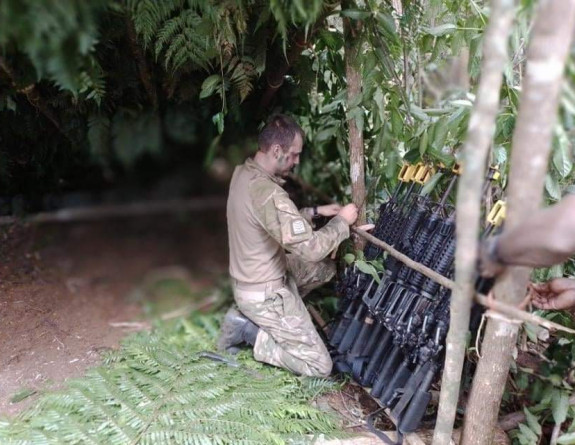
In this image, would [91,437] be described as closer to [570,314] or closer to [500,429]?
[500,429]

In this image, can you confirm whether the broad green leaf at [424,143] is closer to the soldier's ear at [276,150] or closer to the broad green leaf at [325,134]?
the broad green leaf at [325,134]

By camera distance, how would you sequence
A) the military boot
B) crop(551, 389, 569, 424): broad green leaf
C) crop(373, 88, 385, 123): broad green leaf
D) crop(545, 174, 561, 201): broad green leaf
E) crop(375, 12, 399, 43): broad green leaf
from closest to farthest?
crop(551, 389, 569, 424): broad green leaf → crop(545, 174, 561, 201): broad green leaf → crop(375, 12, 399, 43): broad green leaf → crop(373, 88, 385, 123): broad green leaf → the military boot

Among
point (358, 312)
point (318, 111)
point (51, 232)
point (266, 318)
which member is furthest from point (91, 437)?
point (51, 232)

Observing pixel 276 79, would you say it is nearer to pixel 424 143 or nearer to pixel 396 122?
pixel 396 122

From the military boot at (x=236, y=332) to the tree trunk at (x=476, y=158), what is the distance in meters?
1.53

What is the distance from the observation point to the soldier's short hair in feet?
9.86

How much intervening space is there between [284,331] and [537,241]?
177 centimetres

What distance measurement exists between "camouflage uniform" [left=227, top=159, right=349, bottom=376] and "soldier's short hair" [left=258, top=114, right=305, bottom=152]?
0.55 feet

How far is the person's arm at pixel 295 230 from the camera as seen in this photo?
2.81m

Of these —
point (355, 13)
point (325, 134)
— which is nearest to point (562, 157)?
point (355, 13)

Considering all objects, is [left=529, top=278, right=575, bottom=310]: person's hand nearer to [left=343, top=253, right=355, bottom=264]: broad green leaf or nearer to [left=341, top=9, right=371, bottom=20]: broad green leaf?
[left=343, top=253, right=355, bottom=264]: broad green leaf

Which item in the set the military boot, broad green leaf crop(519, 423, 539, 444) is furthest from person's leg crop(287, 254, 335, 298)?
broad green leaf crop(519, 423, 539, 444)

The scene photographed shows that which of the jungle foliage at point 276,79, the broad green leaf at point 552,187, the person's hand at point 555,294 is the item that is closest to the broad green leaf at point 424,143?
the jungle foliage at point 276,79

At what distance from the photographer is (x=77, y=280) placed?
4.94 meters
